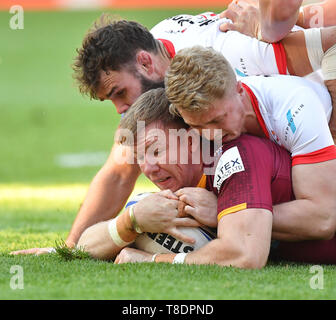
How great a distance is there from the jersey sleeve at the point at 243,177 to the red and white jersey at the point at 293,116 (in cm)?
16

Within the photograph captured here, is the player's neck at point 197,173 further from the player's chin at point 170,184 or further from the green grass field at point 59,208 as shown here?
the green grass field at point 59,208

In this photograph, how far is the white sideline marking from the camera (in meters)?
12.0

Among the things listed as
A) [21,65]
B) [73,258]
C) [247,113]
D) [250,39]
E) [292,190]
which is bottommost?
[21,65]

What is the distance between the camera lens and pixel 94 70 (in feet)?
18.9

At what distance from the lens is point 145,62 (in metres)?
5.84

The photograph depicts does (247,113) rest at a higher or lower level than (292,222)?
higher

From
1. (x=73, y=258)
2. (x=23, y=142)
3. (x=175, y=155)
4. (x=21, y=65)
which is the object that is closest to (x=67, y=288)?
(x=73, y=258)

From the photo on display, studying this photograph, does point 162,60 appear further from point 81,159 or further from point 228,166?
point 81,159

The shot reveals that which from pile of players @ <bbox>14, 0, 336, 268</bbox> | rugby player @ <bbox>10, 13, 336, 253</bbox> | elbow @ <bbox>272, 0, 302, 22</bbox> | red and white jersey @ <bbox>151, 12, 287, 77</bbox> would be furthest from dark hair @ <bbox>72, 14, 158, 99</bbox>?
elbow @ <bbox>272, 0, 302, 22</bbox>

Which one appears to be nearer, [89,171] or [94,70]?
[94,70]

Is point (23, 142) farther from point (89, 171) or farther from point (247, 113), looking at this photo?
point (247, 113)

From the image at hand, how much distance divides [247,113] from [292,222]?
71cm

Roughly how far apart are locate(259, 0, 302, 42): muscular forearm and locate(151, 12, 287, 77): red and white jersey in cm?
11
